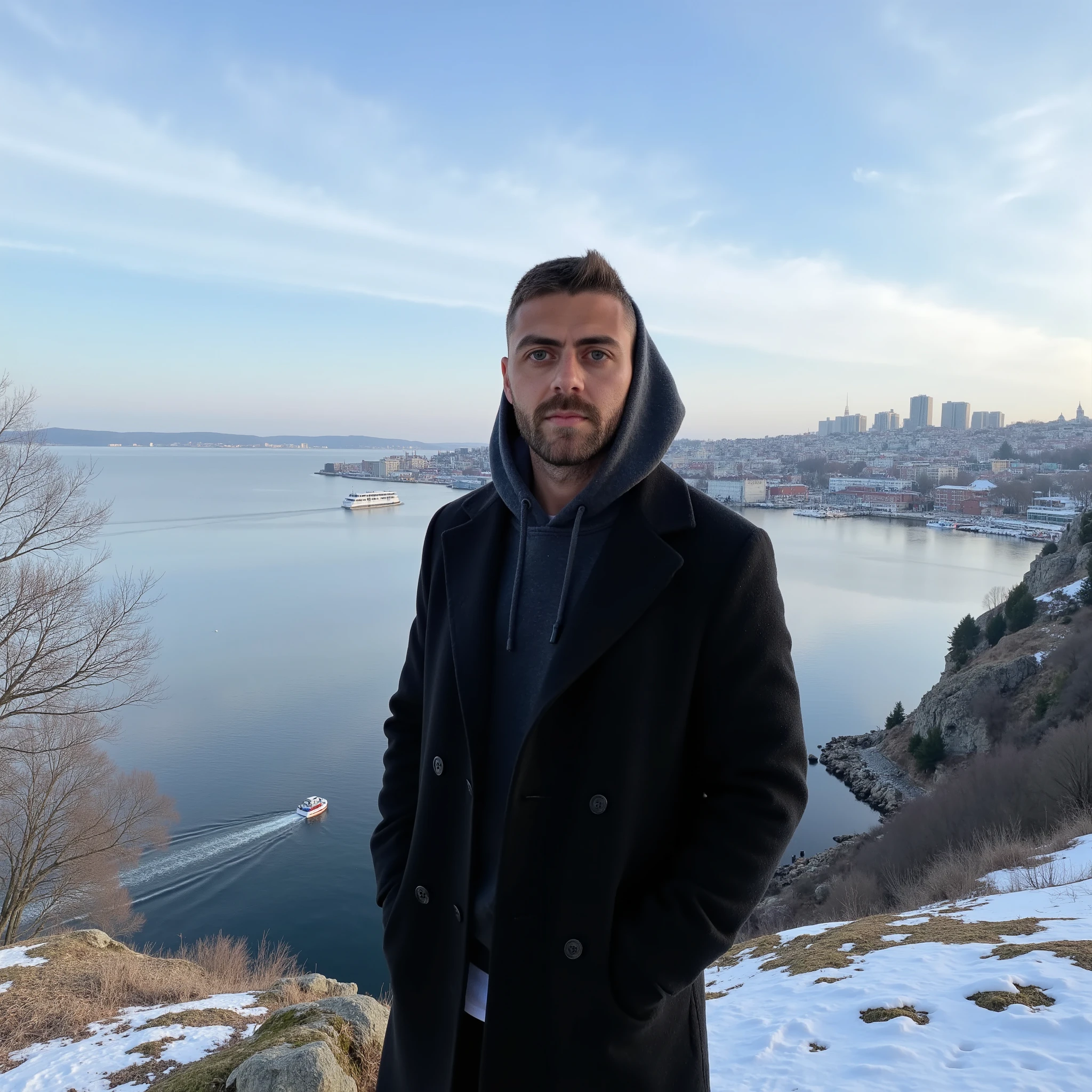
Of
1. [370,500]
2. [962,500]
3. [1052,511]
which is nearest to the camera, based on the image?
[1052,511]

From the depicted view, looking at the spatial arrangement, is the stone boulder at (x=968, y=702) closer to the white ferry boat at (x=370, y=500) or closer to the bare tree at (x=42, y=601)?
the bare tree at (x=42, y=601)

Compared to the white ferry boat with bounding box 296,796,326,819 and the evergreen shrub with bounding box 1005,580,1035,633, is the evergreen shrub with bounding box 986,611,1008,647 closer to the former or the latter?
the evergreen shrub with bounding box 1005,580,1035,633

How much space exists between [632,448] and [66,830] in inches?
420

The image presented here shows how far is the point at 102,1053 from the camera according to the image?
2596 millimetres

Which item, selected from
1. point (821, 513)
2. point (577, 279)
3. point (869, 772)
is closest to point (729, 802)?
point (577, 279)

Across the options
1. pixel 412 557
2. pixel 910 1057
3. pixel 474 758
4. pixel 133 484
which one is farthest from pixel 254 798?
pixel 133 484

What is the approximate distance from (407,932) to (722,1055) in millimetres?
2151

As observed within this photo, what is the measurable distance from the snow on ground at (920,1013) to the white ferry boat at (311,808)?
8335 millimetres

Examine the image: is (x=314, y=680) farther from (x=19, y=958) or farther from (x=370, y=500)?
(x=370, y=500)

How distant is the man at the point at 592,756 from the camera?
89cm

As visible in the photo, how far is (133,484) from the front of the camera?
2416 inches

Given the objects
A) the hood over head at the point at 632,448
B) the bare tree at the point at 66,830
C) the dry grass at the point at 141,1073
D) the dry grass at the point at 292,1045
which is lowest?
the bare tree at the point at 66,830

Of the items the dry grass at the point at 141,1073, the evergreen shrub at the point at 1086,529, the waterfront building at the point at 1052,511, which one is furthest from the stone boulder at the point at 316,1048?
the waterfront building at the point at 1052,511

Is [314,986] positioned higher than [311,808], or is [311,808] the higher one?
[314,986]
